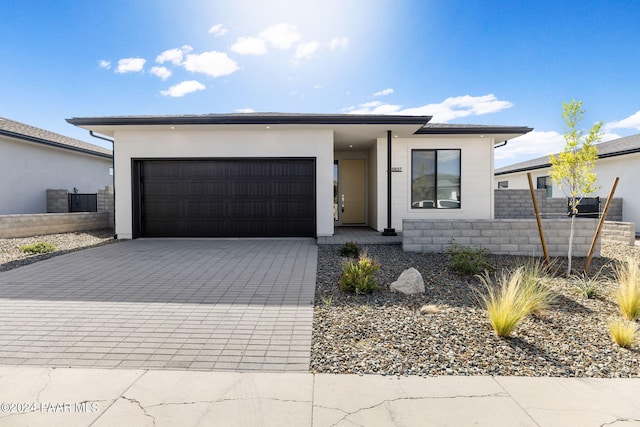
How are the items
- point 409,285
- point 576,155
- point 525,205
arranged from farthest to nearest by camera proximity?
point 525,205
point 576,155
point 409,285

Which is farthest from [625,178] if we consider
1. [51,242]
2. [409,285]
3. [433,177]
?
[51,242]

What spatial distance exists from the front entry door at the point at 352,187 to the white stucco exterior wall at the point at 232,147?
137 inches

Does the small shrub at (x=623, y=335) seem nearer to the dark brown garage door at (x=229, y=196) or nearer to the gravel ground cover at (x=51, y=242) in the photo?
the dark brown garage door at (x=229, y=196)

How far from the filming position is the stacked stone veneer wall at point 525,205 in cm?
1266

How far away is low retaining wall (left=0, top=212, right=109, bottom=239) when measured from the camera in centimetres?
927

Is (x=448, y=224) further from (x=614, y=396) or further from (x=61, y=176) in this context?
(x=61, y=176)

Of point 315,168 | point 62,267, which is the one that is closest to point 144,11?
point 315,168

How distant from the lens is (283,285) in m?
4.90

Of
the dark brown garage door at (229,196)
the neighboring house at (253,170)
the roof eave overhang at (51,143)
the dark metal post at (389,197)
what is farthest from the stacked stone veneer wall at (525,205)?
the roof eave overhang at (51,143)

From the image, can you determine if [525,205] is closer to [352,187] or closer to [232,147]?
[352,187]

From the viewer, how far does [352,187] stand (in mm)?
12820

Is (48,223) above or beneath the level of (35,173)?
beneath

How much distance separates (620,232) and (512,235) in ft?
14.9

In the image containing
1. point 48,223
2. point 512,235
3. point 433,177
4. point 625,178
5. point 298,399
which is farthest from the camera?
point 625,178
